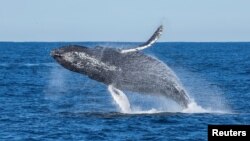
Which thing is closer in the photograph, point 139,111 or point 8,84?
point 139,111

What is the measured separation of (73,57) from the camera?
27.3 meters

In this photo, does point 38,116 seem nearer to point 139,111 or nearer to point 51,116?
point 51,116

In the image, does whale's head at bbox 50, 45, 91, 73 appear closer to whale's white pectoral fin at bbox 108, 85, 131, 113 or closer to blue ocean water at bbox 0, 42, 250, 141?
whale's white pectoral fin at bbox 108, 85, 131, 113

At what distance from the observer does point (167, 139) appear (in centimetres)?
2430

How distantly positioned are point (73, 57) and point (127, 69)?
5.48 feet

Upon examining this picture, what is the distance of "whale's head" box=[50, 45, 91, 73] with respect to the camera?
27.1 m

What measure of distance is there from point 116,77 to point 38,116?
10.6ft

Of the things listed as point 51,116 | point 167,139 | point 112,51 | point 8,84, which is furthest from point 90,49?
point 8,84

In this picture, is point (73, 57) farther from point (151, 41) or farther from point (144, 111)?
point (144, 111)

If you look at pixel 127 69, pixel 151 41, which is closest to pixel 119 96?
pixel 127 69

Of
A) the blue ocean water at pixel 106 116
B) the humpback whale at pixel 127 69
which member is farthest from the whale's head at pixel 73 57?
the blue ocean water at pixel 106 116

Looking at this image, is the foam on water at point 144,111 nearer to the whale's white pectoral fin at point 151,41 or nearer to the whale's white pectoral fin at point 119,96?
the whale's white pectoral fin at point 119,96
